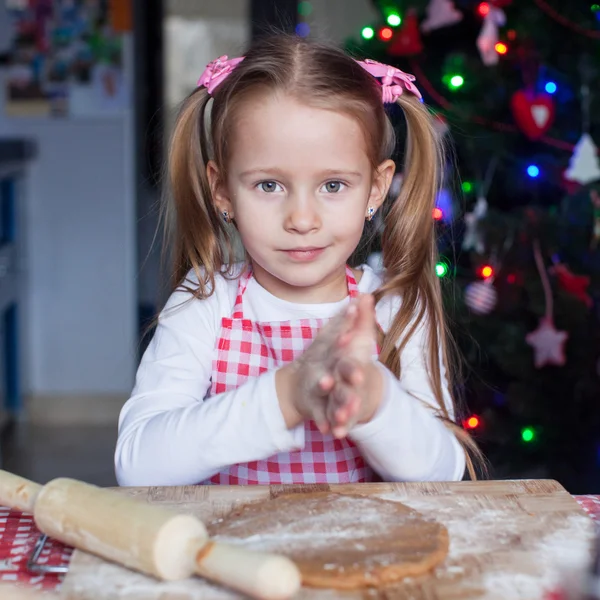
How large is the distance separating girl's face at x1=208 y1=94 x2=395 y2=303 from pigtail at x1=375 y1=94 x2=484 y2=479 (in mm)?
135

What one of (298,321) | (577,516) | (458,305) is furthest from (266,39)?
(458,305)

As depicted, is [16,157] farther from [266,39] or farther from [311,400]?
[311,400]

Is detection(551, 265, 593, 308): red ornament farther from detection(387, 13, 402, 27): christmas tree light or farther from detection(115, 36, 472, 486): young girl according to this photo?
detection(115, 36, 472, 486): young girl

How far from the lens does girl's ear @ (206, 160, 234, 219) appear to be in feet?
4.00

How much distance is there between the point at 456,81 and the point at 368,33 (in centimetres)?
24

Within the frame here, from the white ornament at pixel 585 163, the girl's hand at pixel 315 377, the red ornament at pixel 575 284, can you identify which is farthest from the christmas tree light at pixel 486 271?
the girl's hand at pixel 315 377

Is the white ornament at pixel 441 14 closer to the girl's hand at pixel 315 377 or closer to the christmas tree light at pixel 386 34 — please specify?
the christmas tree light at pixel 386 34

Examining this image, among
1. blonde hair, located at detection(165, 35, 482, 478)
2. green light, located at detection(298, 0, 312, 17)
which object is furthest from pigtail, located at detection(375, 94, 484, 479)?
green light, located at detection(298, 0, 312, 17)

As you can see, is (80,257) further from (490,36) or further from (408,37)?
(490,36)

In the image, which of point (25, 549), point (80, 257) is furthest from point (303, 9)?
point (25, 549)

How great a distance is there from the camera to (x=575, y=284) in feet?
6.86

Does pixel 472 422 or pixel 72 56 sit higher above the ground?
pixel 72 56

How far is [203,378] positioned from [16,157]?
7.72 feet

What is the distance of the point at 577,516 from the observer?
799 millimetres
